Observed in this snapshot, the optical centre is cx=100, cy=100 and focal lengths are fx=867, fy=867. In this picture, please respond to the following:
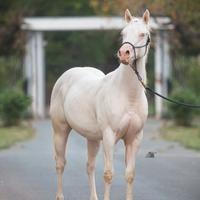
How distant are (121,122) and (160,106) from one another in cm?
2268

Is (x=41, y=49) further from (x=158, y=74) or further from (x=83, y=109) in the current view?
(x=83, y=109)

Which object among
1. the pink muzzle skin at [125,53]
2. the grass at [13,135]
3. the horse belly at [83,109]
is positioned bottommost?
the grass at [13,135]

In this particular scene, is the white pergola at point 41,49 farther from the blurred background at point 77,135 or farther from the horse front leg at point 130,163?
the horse front leg at point 130,163

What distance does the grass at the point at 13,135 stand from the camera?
21.7 m

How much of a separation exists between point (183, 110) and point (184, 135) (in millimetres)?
3155

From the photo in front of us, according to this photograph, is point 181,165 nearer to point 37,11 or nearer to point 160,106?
point 160,106

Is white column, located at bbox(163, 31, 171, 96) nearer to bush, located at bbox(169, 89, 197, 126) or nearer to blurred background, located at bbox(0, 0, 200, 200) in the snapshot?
blurred background, located at bbox(0, 0, 200, 200)

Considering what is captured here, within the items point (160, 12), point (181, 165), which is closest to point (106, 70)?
point (160, 12)

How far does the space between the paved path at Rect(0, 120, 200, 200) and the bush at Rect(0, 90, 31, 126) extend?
6.21 meters

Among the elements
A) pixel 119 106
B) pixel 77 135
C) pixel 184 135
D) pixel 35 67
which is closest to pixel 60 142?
pixel 119 106

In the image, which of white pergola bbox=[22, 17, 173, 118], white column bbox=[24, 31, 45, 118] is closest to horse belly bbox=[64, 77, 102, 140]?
white pergola bbox=[22, 17, 173, 118]

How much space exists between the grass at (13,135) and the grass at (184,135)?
Result: 390cm

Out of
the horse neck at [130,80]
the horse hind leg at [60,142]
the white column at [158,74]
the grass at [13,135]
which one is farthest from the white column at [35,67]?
the horse neck at [130,80]

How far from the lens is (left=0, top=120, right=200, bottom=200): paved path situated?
40.4ft
